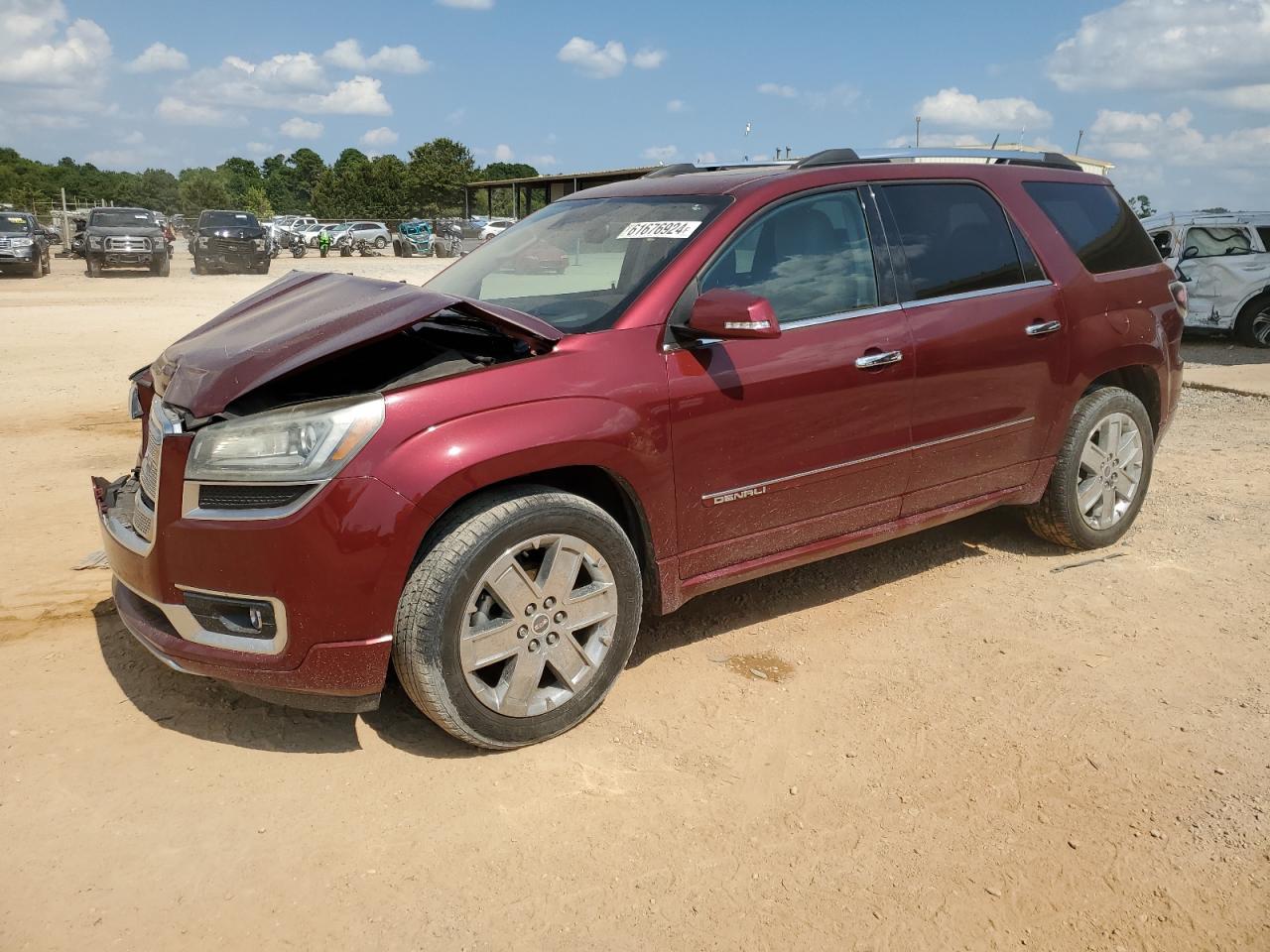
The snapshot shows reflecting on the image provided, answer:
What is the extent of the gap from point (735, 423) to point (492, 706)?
1.24 m

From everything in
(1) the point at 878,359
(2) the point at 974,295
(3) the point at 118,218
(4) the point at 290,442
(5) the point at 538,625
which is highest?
(3) the point at 118,218

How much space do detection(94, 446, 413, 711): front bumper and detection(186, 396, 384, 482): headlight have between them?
0.08 meters

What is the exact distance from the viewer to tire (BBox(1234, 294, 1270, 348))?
13398mm

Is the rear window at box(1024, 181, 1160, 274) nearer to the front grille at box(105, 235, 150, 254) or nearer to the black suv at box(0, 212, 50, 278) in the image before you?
the front grille at box(105, 235, 150, 254)

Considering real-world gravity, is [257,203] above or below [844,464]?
above

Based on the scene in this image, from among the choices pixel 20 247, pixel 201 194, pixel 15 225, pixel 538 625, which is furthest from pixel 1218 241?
pixel 201 194

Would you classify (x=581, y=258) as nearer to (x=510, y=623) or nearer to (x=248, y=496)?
(x=510, y=623)

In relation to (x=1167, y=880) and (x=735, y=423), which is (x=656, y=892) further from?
(x=735, y=423)

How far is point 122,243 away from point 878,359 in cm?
2682

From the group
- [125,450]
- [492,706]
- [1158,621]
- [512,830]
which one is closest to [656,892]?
[512,830]

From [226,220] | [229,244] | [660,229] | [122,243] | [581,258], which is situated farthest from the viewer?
[226,220]

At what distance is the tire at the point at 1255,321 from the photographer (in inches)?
527

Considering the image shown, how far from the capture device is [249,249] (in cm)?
2903

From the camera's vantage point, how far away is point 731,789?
307 cm
